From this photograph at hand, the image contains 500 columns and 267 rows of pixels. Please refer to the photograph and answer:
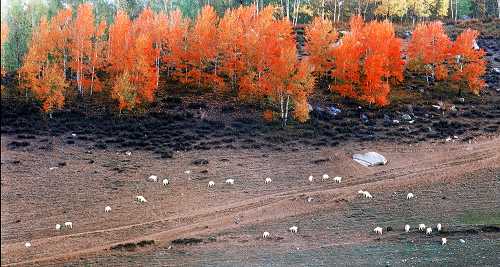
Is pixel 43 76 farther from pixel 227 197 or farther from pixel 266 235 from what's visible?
pixel 266 235

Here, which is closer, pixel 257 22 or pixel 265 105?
pixel 265 105

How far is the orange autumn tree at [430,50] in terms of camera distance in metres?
79.6

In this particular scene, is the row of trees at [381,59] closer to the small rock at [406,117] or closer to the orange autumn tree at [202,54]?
the small rock at [406,117]

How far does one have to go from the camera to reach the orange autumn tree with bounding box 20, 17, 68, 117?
183 ft

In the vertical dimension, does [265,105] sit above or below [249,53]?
below

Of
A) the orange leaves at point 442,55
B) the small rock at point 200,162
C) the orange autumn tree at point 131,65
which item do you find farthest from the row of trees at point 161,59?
the orange leaves at point 442,55

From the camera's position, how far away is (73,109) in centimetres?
6153

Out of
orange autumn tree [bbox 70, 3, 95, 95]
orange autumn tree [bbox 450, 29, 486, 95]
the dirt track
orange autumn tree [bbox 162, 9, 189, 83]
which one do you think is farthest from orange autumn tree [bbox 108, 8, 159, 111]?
orange autumn tree [bbox 450, 29, 486, 95]

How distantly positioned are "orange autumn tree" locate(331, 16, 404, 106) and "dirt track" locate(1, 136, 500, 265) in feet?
39.8

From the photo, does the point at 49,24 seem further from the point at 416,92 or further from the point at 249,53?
the point at 416,92

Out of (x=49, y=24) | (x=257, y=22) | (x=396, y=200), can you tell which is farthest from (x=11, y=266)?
(x=257, y=22)

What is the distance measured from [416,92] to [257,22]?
23.5 m

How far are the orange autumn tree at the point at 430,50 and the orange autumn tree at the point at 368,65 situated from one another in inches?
189

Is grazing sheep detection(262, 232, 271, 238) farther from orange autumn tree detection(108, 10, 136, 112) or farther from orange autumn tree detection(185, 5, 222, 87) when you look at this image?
orange autumn tree detection(185, 5, 222, 87)
